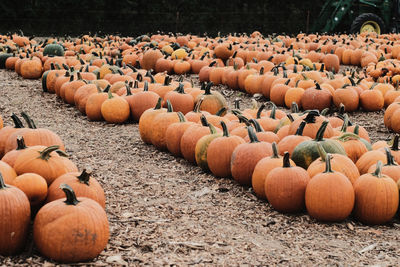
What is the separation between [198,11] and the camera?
77.4 ft

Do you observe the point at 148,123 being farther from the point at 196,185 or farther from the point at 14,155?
the point at 14,155

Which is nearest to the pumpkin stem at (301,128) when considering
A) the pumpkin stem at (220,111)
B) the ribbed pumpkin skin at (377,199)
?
the ribbed pumpkin skin at (377,199)

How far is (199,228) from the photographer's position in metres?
3.83

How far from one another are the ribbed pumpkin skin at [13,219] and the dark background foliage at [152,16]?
19969mm

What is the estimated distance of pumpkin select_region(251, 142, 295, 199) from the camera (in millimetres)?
4254

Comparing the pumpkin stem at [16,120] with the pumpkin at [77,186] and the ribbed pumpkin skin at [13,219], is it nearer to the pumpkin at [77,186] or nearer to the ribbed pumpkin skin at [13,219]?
Answer: the pumpkin at [77,186]

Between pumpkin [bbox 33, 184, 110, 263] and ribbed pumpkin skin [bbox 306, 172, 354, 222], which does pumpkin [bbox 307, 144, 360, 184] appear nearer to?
ribbed pumpkin skin [bbox 306, 172, 354, 222]

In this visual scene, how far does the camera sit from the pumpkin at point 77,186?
3.44 m

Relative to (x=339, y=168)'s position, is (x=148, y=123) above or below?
below

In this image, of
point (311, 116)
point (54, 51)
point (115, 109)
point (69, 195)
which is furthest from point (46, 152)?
point (54, 51)

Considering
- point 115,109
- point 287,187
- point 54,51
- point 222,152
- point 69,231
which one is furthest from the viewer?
point 54,51

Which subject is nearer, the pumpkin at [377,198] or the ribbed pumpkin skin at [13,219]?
the ribbed pumpkin skin at [13,219]

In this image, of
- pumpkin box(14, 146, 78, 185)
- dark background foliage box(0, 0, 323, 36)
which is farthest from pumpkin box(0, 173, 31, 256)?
dark background foliage box(0, 0, 323, 36)

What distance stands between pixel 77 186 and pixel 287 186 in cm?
163
